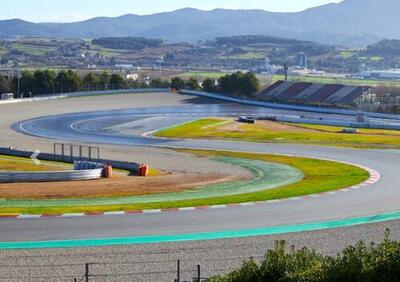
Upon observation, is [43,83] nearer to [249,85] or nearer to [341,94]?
[249,85]

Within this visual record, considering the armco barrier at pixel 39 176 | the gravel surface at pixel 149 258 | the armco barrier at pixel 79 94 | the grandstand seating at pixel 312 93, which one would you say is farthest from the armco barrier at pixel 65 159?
the grandstand seating at pixel 312 93

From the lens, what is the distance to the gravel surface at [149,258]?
18359 mm

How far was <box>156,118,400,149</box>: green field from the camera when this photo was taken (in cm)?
5628

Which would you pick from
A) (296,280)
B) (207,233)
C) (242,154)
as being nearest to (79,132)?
(242,154)

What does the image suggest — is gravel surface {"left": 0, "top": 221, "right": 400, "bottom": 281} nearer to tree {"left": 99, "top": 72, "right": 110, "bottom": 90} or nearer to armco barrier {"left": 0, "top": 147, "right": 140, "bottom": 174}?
armco barrier {"left": 0, "top": 147, "right": 140, "bottom": 174}

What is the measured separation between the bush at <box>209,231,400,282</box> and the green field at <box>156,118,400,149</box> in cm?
4146

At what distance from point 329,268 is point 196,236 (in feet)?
36.1

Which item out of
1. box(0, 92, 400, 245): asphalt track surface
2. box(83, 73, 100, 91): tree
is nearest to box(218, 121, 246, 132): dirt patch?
box(0, 92, 400, 245): asphalt track surface

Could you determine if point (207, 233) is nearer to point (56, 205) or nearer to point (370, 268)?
point (56, 205)

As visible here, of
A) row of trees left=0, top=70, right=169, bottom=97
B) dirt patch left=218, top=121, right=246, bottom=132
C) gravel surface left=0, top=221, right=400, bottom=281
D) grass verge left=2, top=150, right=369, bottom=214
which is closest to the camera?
gravel surface left=0, top=221, right=400, bottom=281

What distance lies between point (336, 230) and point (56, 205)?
10.7m

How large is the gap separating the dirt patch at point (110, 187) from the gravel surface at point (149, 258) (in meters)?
9.32

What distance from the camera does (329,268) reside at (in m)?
12.3

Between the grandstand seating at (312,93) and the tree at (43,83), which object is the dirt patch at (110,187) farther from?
the tree at (43,83)
